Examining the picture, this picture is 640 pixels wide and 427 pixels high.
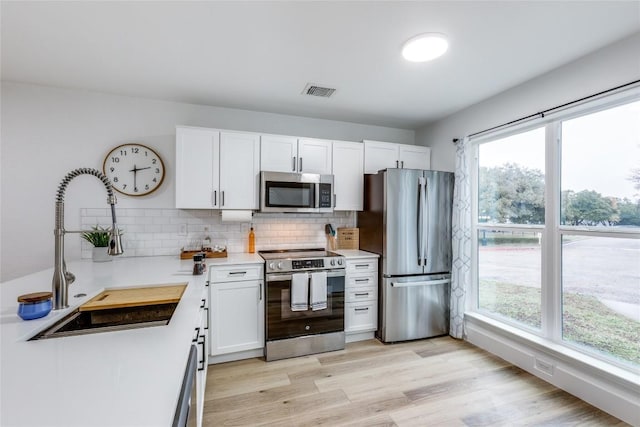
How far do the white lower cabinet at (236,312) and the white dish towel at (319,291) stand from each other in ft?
1.63

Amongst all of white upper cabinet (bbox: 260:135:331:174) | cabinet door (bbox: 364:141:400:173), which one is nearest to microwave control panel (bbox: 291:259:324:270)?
white upper cabinet (bbox: 260:135:331:174)

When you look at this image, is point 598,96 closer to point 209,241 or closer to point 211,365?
point 209,241

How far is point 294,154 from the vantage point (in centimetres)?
317

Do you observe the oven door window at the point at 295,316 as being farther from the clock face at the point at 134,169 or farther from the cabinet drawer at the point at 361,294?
the clock face at the point at 134,169

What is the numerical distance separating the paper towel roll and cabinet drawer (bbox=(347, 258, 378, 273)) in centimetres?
121

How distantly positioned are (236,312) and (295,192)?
1325mm

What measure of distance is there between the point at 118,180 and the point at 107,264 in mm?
891

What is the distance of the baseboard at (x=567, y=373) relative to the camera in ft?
6.23

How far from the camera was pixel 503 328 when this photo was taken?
273 centimetres

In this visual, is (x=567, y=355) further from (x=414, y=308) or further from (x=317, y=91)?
(x=317, y=91)

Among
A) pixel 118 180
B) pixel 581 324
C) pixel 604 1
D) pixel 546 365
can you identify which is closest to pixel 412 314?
pixel 546 365

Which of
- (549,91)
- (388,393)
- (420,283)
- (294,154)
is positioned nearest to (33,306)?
(388,393)

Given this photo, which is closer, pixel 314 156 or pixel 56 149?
pixel 56 149

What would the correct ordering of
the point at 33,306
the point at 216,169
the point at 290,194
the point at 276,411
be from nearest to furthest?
1. the point at 33,306
2. the point at 276,411
3. the point at 216,169
4. the point at 290,194
